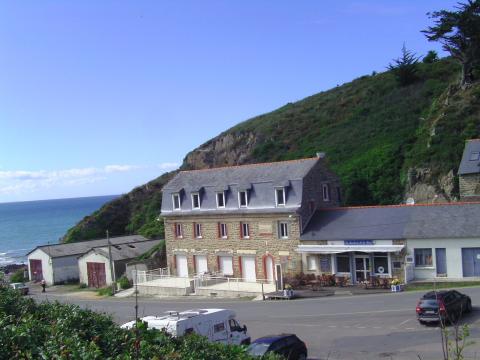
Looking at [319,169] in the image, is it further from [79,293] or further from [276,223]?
[79,293]

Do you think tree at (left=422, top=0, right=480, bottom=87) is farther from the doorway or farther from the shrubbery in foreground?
the shrubbery in foreground

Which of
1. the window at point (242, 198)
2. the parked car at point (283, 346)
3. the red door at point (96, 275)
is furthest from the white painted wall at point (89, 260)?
the parked car at point (283, 346)

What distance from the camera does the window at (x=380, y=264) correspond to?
35.3m

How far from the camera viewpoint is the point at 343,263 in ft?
122

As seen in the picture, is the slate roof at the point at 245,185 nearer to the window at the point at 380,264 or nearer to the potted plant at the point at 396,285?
the window at the point at 380,264

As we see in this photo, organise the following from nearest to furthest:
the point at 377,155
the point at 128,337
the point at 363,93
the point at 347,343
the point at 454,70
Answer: the point at 128,337 → the point at 347,343 → the point at 377,155 → the point at 454,70 → the point at 363,93

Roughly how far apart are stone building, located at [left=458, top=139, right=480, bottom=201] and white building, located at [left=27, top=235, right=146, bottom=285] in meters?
31.8

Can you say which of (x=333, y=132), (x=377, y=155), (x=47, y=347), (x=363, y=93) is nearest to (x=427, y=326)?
(x=47, y=347)

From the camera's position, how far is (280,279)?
128 ft

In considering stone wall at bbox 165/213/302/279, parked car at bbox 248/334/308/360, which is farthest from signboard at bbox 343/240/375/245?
parked car at bbox 248/334/308/360

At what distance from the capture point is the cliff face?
1980 inches

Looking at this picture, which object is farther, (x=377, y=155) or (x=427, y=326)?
(x=377, y=155)

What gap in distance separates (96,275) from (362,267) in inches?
996

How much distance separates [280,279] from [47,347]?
31091 millimetres
